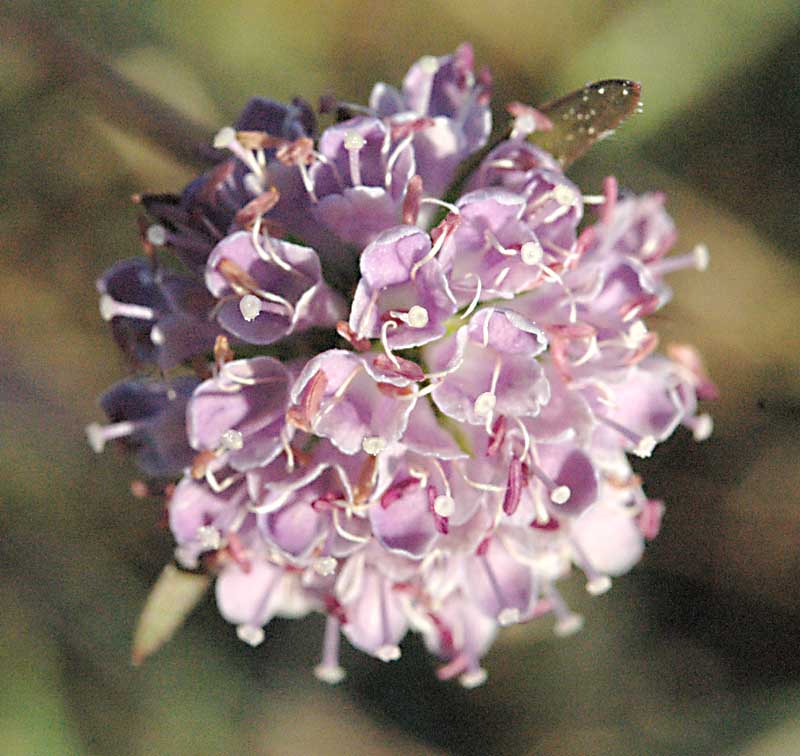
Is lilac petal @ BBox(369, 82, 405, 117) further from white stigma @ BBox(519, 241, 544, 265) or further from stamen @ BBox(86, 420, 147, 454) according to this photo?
stamen @ BBox(86, 420, 147, 454)

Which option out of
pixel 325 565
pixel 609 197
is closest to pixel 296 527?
pixel 325 565

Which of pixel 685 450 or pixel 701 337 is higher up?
pixel 701 337

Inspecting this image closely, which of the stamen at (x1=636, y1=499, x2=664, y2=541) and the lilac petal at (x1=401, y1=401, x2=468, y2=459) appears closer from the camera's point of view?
the lilac petal at (x1=401, y1=401, x2=468, y2=459)

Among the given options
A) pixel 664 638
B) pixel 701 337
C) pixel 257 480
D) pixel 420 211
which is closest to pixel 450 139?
pixel 420 211

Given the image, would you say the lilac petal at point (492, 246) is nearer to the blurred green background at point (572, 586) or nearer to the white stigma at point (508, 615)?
the white stigma at point (508, 615)

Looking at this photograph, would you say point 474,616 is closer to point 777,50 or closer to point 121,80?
point 121,80

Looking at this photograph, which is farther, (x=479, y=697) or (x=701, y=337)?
(x=479, y=697)

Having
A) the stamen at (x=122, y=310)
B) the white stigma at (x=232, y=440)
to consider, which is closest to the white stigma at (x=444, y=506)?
the white stigma at (x=232, y=440)

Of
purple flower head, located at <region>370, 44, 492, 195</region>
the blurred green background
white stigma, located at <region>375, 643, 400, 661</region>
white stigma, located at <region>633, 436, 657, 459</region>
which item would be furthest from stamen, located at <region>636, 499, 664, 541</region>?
the blurred green background
